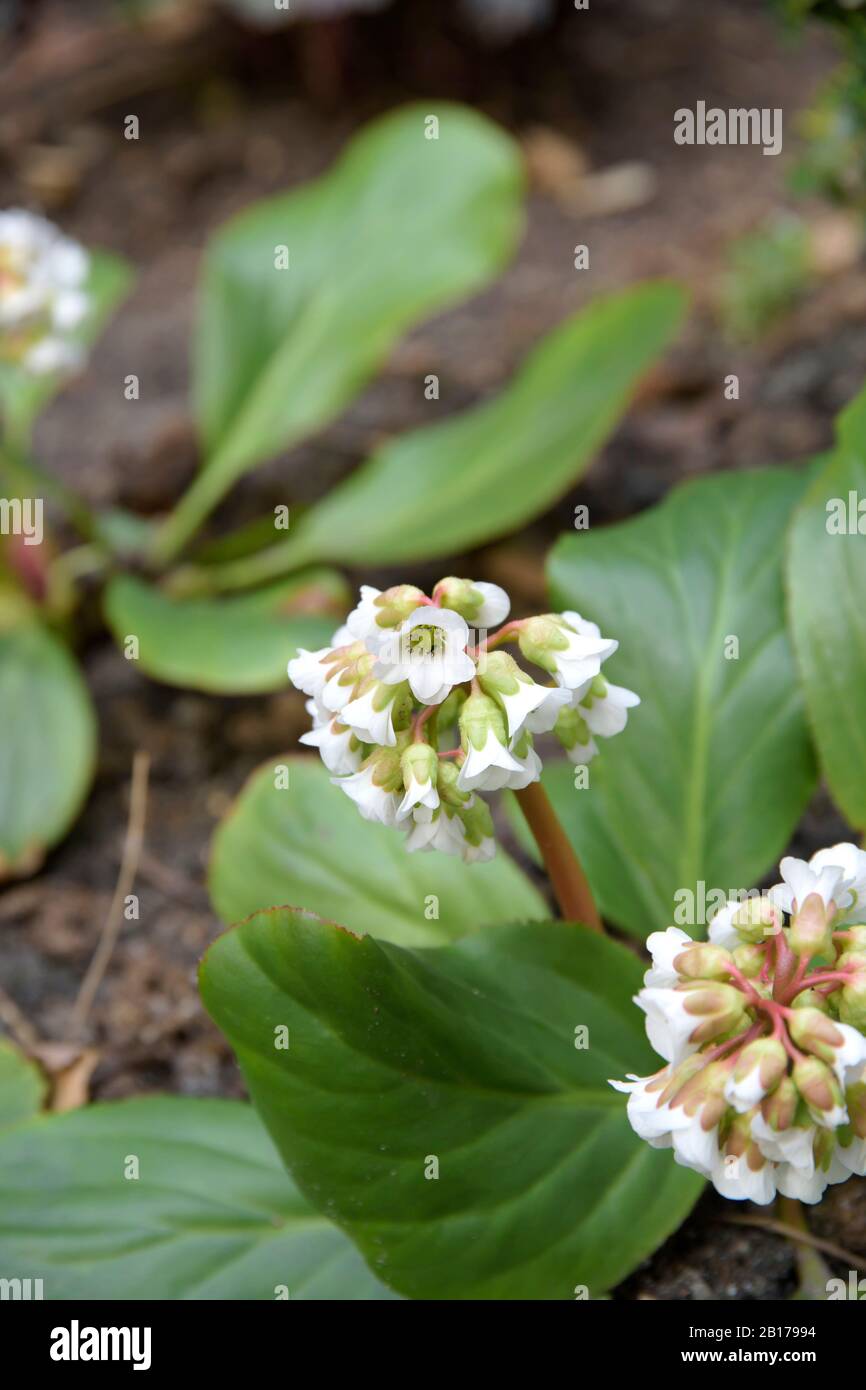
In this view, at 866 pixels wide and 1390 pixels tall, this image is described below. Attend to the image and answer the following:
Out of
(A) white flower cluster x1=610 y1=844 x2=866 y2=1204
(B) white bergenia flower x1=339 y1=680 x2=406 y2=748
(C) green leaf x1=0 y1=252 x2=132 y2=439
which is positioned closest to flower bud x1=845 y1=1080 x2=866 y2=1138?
(A) white flower cluster x1=610 y1=844 x2=866 y2=1204

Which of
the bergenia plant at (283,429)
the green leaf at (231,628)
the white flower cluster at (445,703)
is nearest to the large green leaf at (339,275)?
the bergenia plant at (283,429)

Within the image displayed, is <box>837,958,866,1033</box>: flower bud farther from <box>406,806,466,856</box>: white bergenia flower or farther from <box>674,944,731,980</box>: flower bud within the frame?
<box>406,806,466,856</box>: white bergenia flower

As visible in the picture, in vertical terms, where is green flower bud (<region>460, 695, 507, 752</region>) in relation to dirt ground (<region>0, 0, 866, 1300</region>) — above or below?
below

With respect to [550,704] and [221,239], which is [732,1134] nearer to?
[550,704]

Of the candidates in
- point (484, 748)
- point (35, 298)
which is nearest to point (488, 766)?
point (484, 748)
